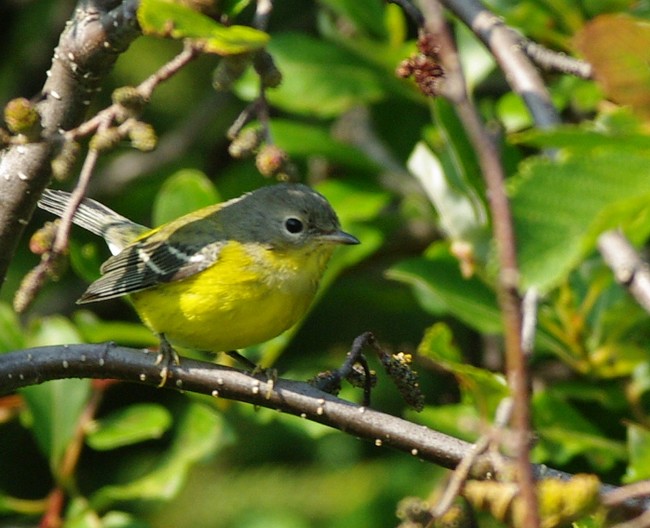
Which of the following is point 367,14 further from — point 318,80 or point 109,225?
point 109,225

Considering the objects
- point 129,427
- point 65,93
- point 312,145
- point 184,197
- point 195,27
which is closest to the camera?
point 195,27

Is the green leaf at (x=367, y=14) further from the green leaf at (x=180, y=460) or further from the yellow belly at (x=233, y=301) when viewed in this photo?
the green leaf at (x=180, y=460)

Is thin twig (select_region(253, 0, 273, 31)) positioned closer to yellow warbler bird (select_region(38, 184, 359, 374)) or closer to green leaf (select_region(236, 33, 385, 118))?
yellow warbler bird (select_region(38, 184, 359, 374))

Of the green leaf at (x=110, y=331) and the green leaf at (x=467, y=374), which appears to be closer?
the green leaf at (x=467, y=374)

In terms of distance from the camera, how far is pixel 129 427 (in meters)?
3.82

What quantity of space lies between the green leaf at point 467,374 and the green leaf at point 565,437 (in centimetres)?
18

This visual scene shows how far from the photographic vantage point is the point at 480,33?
2.34 m

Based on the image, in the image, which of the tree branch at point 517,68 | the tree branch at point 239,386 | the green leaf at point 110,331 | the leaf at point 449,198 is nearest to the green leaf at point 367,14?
the leaf at point 449,198

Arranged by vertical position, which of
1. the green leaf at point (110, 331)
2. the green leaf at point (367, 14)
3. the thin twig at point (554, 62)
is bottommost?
the green leaf at point (110, 331)

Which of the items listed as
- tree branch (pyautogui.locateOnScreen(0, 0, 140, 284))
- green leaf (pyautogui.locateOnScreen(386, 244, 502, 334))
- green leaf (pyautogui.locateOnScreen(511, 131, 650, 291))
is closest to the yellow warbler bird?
green leaf (pyautogui.locateOnScreen(386, 244, 502, 334))

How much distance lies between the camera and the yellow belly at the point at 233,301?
341 cm

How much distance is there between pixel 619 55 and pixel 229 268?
232 centimetres

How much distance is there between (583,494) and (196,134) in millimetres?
4397

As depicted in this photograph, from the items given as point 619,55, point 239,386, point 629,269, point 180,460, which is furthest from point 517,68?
point 180,460
